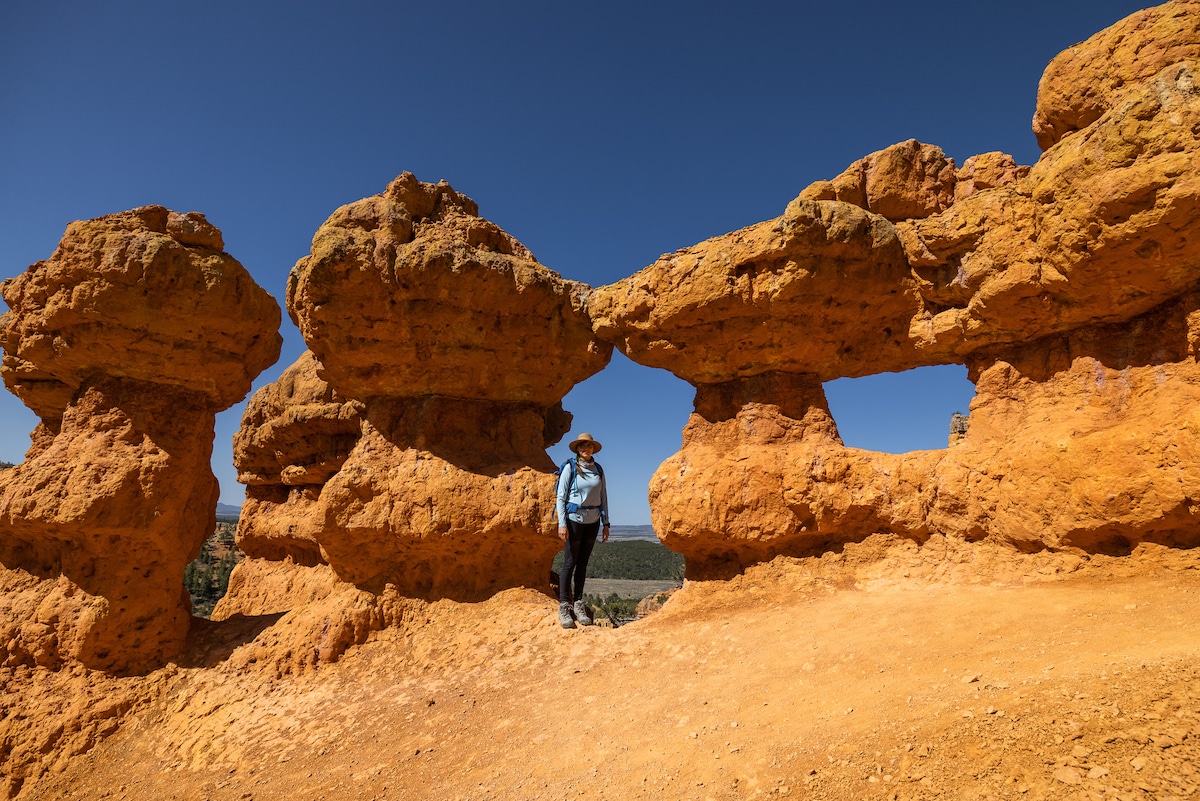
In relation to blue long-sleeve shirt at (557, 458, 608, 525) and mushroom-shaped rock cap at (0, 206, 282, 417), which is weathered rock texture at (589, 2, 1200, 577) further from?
mushroom-shaped rock cap at (0, 206, 282, 417)

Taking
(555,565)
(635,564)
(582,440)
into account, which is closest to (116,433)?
(582,440)

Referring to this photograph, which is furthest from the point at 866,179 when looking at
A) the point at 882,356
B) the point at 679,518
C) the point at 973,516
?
the point at 679,518

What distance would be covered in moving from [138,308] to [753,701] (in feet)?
28.0

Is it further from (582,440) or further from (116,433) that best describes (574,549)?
(116,433)

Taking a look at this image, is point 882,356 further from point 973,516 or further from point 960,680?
point 960,680

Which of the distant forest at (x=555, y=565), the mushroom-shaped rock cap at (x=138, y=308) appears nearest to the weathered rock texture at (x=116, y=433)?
the mushroom-shaped rock cap at (x=138, y=308)

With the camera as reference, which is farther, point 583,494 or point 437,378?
point 437,378

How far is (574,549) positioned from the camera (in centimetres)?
671

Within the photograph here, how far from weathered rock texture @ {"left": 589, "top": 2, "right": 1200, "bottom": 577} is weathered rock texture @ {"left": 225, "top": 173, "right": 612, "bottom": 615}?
1.28m

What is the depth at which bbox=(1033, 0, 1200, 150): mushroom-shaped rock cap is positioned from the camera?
5008mm

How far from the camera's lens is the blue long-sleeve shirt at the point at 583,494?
21.8ft

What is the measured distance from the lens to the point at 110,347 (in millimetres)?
7805

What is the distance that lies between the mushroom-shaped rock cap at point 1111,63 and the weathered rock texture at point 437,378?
573 cm

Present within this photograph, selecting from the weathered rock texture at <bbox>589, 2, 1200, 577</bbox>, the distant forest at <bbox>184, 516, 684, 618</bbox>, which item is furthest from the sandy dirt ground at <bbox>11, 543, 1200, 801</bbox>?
the distant forest at <bbox>184, 516, 684, 618</bbox>
